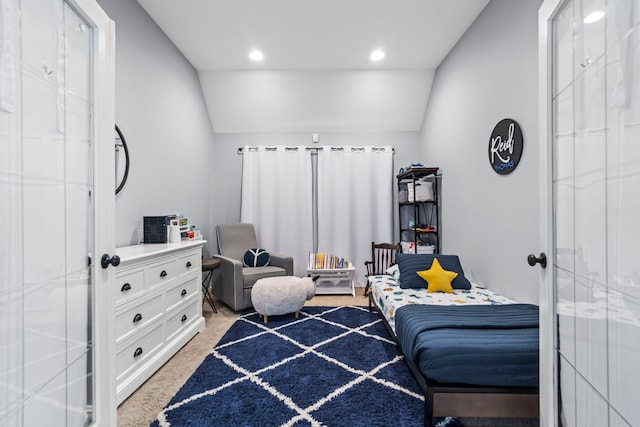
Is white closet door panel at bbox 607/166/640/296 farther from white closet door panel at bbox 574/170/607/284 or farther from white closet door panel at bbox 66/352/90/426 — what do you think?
white closet door panel at bbox 66/352/90/426

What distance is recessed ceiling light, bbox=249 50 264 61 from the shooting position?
10.2 feet

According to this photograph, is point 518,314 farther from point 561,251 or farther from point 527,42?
point 527,42

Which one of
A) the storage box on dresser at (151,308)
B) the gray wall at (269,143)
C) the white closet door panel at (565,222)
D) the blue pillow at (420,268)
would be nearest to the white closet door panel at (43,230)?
the storage box on dresser at (151,308)

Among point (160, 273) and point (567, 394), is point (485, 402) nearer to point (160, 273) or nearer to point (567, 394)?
point (567, 394)

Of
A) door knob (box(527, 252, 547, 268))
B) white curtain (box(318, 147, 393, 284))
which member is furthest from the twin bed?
white curtain (box(318, 147, 393, 284))

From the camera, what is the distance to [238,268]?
3012 mm

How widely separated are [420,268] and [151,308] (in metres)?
2.24

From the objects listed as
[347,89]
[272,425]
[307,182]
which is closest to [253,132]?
[307,182]

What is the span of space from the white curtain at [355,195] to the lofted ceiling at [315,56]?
1.47 ft

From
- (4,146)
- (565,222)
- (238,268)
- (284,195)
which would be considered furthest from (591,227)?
(284,195)

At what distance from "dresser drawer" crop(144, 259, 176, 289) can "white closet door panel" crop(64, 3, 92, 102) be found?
1190 millimetres

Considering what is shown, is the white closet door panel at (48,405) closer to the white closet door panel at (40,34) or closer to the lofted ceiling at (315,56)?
the white closet door panel at (40,34)

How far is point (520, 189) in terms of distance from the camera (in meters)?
2.06

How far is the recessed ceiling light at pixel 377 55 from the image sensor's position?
3.13 meters
